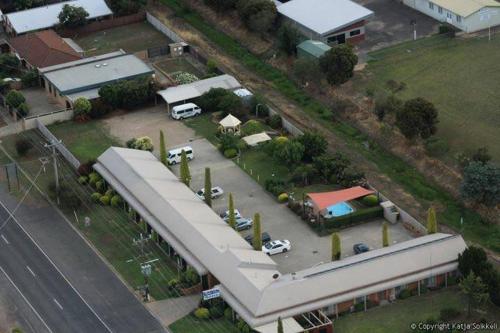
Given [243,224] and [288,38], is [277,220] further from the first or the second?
[288,38]

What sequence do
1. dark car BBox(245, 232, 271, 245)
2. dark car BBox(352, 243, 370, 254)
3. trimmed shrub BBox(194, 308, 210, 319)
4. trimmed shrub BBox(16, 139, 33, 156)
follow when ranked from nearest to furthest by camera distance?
1. trimmed shrub BBox(194, 308, 210, 319)
2. dark car BBox(352, 243, 370, 254)
3. dark car BBox(245, 232, 271, 245)
4. trimmed shrub BBox(16, 139, 33, 156)

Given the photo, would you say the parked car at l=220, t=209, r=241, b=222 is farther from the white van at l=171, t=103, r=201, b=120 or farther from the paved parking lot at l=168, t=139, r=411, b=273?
the white van at l=171, t=103, r=201, b=120

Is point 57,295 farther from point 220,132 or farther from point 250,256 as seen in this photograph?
point 220,132

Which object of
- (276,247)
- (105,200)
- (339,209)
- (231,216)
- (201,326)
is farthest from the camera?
(105,200)

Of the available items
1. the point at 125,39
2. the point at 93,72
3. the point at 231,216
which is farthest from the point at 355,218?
the point at 125,39

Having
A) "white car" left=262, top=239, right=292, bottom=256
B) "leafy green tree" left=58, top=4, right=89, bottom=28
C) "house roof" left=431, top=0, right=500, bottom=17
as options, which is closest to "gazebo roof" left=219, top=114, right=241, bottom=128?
"white car" left=262, top=239, right=292, bottom=256
